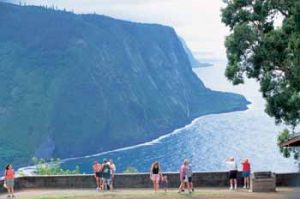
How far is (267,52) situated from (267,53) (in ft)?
0.15

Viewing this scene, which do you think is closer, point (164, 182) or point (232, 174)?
point (232, 174)

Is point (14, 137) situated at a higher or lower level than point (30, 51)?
lower

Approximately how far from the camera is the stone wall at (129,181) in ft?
98.9

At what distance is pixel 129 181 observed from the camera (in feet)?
100

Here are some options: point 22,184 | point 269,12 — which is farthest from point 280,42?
point 22,184

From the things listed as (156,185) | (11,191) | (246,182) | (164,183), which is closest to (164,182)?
(164,183)

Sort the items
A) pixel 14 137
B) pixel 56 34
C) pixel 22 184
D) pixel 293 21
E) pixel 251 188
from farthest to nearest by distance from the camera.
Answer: pixel 56 34
pixel 14 137
pixel 22 184
pixel 251 188
pixel 293 21

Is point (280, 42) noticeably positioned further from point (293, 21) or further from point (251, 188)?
point (251, 188)

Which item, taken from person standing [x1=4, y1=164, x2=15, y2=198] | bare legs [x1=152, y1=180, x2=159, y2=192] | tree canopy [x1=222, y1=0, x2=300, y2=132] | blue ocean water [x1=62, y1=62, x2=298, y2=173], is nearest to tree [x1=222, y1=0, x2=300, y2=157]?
tree canopy [x1=222, y1=0, x2=300, y2=132]

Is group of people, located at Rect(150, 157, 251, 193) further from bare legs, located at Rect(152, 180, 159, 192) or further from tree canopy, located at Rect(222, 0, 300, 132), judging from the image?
tree canopy, located at Rect(222, 0, 300, 132)

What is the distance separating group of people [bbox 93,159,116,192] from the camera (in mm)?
29000

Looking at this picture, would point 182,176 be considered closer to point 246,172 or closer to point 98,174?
point 246,172

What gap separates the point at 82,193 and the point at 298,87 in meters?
10.7

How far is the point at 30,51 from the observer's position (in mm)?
193500
